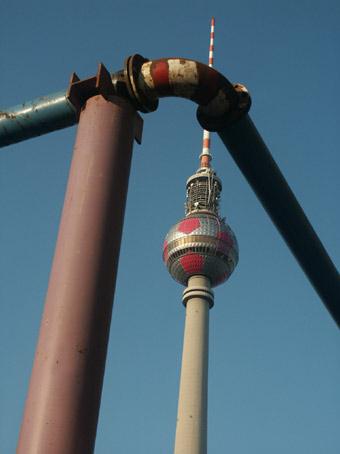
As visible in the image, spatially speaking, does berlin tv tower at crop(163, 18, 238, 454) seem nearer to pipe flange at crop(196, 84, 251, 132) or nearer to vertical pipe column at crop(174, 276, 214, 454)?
vertical pipe column at crop(174, 276, 214, 454)

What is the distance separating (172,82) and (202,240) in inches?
2339

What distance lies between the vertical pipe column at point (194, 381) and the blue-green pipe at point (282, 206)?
48220mm

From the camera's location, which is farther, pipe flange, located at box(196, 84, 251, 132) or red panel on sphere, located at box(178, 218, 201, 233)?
red panel on sphere, located at box(178, 218, 201, 233)

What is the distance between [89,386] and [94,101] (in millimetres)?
Answer: 3077

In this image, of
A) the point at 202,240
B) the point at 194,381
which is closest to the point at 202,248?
the point at 202,240

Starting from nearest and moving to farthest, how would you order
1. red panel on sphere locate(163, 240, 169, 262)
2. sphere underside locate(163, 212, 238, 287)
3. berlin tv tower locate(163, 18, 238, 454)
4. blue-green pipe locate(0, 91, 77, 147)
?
blue-green pipe locate(0, 91, 77, 147) < berlin tv tower locate(163, 18, 238, 454) < sphere underside locate(163, 212, 238, 287) < red panel on sphere locate(163, 240, 169, 262)

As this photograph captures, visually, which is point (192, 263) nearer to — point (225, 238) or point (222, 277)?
point (222, 277)

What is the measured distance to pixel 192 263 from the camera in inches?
2662

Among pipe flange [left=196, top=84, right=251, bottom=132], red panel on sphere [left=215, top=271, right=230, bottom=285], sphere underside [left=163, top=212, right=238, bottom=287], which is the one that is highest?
sphere underside [left=163, top=212, right=238, bottom=287]

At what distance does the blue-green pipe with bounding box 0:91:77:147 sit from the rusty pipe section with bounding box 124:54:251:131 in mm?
1067

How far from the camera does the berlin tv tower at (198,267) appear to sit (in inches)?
2325

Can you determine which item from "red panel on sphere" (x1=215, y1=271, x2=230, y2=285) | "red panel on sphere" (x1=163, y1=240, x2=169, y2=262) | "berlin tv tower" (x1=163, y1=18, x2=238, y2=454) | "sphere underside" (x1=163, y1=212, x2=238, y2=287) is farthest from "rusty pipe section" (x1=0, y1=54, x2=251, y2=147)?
"red panel on sphere" (x1=163, y1=240, x2=169, y2=262)

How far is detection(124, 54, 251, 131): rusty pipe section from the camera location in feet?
22.2

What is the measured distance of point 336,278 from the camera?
10703 millimetres
